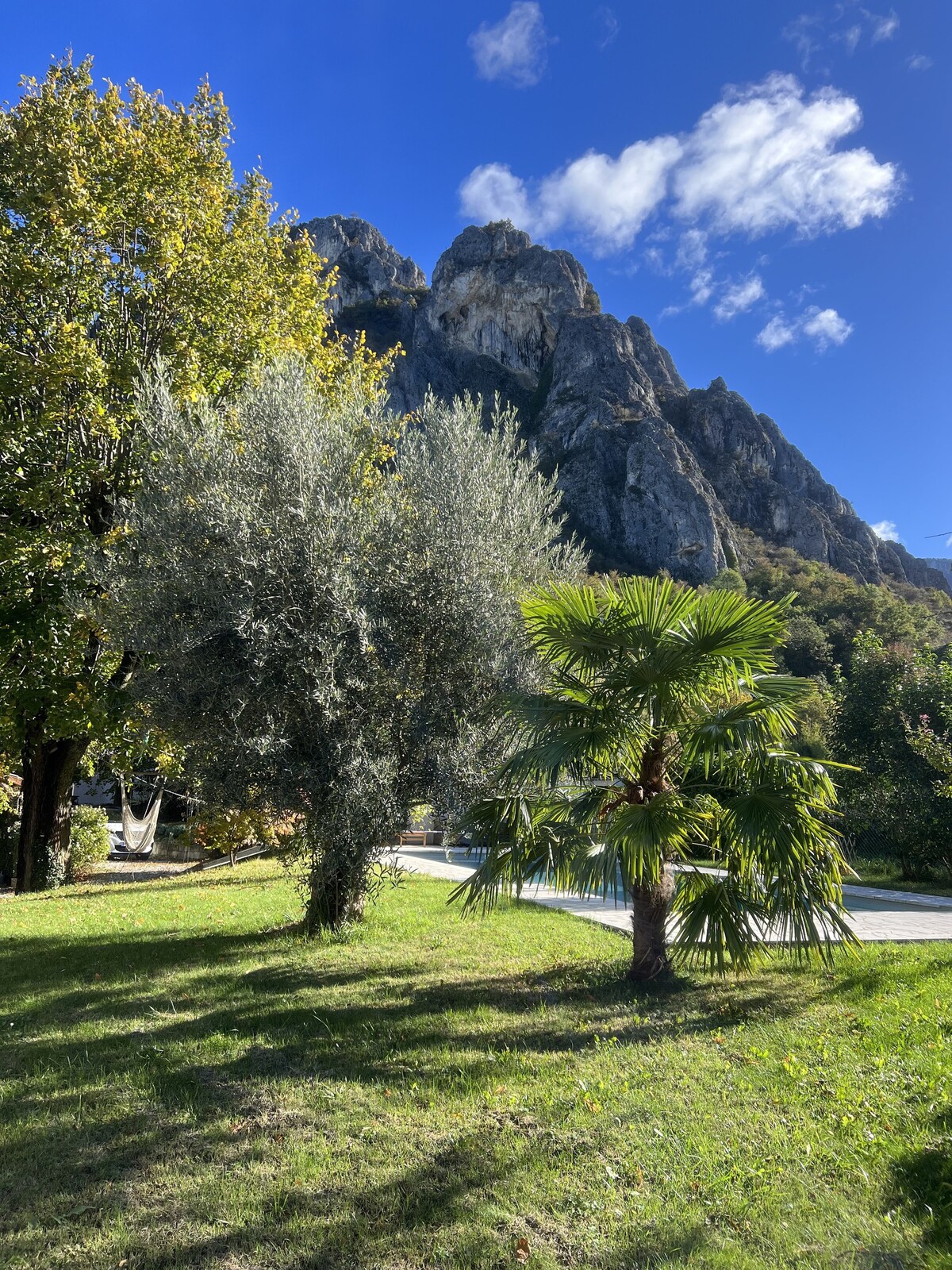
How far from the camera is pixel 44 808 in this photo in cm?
1343

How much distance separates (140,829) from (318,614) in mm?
17829

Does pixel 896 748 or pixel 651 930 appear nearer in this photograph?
pixel 651 930

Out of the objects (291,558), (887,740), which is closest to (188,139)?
(291,558)

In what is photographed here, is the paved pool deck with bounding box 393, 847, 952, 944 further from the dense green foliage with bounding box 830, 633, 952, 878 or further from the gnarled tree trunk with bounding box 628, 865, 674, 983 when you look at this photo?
the dense green foliage with bounding box 830, 633, 952, 878

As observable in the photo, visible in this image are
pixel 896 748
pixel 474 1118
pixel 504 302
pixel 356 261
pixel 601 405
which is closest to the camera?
pixel 474 1118

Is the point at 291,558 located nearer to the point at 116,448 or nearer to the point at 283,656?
the point at 283,656

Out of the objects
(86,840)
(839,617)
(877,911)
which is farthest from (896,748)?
(839,617)

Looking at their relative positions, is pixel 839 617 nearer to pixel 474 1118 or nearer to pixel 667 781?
pixel 667 781

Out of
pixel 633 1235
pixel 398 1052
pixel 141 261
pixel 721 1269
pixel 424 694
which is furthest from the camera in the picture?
pixel 141 261

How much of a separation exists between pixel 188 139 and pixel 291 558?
31.4ft

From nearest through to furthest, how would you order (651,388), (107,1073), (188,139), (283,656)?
(107,1073), (283,656), (188,139), (651,388)

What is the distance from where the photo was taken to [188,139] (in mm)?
11805

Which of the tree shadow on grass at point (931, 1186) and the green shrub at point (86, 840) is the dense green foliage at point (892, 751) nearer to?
the tree shadow on grass at point (931, 1186)

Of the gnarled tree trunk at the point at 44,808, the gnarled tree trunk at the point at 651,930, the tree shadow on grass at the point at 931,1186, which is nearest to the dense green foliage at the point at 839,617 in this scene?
the gnarled tree trunk at the point at 44,808
